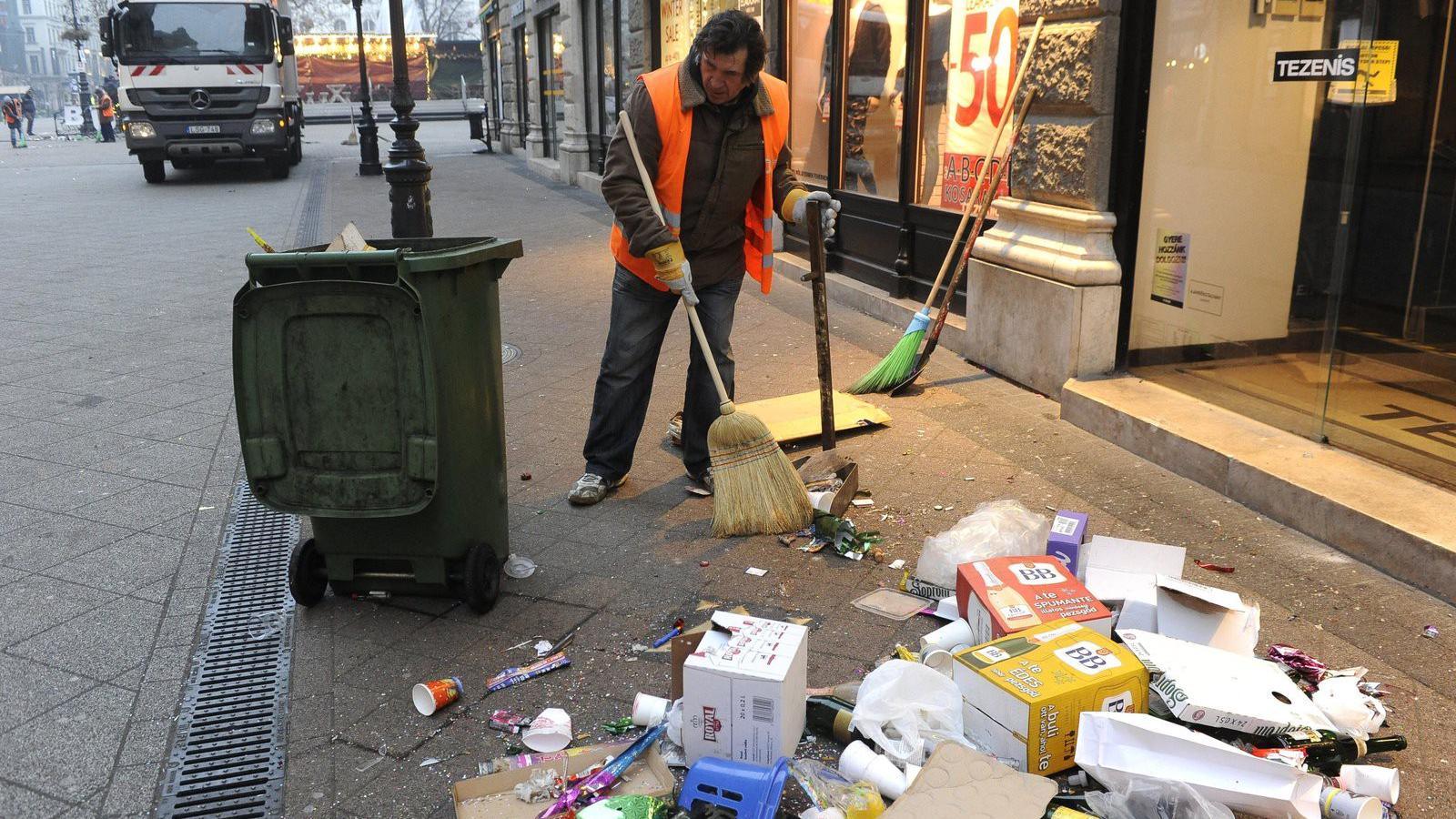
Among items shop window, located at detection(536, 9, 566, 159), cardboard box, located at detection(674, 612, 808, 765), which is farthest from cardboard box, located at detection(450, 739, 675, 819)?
shop window, located at detection(536, 9, 566, 159)

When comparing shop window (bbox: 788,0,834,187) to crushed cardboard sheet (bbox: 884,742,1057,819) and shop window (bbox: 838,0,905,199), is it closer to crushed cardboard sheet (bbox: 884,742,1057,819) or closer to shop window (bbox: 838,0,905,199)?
shop window (bbox: 838,0,905,199)

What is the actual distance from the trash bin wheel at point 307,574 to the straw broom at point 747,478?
4.31 feet

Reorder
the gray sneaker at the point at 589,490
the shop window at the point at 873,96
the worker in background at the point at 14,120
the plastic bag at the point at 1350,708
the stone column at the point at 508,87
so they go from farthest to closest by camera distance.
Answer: the worker in background at the point at 14,120
the stone column at the point at 508,87
the shop window at the point at 873,96
the gray sneaker at the point at 589,490
the plastic bag at the point at 1350,708

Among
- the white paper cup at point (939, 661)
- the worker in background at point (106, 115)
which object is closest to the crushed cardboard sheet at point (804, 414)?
the white paper cup at point (939, 661)

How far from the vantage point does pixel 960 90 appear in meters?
7.04

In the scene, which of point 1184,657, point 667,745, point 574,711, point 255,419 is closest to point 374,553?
point 255,419

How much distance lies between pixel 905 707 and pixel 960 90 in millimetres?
5178

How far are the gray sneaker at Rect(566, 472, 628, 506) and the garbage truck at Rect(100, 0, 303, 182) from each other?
1649cm

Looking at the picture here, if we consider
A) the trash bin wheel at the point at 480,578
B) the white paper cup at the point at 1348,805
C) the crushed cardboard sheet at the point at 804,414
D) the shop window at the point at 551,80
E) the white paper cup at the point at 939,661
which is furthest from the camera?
the shop window at the point at 551,80

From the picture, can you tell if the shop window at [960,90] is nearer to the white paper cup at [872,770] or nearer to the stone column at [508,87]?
the white paper cup at [872,770]

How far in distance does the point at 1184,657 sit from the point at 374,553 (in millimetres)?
2268

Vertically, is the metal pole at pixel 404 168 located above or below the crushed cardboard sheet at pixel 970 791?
above

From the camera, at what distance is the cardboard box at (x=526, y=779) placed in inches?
97.0

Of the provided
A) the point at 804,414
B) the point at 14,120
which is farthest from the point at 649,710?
the point at 14,120
